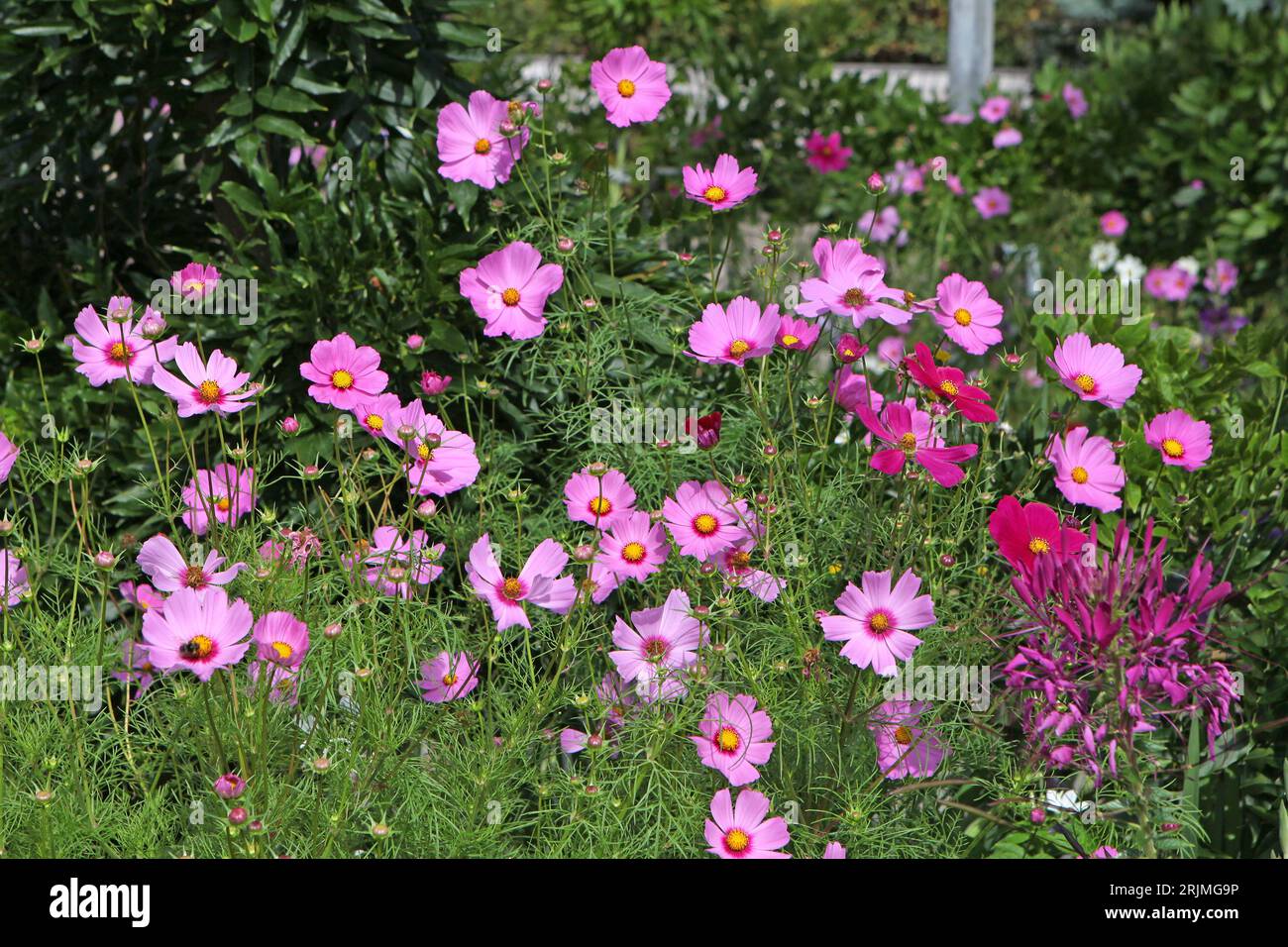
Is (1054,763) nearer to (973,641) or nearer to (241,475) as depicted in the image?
(973,641)

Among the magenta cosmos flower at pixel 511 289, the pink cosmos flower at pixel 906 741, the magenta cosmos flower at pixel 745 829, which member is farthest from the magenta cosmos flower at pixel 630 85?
the magenta cosmos flower at pixel 745 829

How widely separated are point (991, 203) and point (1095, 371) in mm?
3226

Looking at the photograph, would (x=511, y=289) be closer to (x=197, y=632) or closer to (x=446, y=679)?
(x=446, y=679)

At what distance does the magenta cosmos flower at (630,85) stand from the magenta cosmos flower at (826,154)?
2887 millimetres

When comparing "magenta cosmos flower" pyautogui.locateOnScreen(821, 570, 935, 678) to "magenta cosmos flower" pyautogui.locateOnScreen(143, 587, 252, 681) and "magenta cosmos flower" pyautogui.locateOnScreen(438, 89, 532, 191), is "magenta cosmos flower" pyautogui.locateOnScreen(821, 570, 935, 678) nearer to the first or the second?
"magenta cosmos flower" pyautogui.locateOnScreen(143, 587, 252, 681)

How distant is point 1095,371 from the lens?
2.30 m

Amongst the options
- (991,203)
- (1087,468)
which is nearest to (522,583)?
(1087,468)

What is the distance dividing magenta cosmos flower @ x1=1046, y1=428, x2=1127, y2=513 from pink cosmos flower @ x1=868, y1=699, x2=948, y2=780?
1.57 ft

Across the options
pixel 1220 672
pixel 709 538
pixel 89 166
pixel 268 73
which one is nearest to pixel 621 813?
pixel 709 538

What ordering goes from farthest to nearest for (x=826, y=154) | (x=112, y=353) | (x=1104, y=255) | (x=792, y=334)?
(x=1104, y=255) → (x=826, y=154) → (x=792, y=334) → (x=112, y=353)

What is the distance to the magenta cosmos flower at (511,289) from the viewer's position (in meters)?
2.37

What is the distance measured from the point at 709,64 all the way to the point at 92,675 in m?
4.20

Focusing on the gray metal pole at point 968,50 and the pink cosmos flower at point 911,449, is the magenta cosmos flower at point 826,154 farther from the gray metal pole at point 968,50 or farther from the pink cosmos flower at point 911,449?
the pink cosmos flower at point 911,449

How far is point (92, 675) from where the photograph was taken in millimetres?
2105
